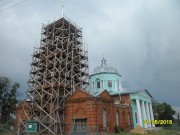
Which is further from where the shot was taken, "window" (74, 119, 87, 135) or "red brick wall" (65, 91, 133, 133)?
"window" (74, 119, 87, 135)

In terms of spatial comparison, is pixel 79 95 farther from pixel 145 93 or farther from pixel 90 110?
pixel 145 93

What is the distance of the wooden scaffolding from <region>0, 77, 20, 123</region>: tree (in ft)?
19.9

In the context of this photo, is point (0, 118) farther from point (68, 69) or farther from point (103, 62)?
point (103, 62)

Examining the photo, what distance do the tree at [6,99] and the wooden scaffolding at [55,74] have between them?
19.9 ft

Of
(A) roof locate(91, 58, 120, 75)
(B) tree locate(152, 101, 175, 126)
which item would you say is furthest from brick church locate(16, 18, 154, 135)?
(B) tree locate(152, 101, 175, 126)

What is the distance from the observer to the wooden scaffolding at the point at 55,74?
2855cm

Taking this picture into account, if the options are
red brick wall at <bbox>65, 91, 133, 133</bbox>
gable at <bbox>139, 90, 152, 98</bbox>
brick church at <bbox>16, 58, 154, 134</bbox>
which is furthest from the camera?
gable at <bbox>139, 90, 152, 98</bbox>

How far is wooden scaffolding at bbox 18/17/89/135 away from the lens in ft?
93.7

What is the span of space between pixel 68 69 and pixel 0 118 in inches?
639

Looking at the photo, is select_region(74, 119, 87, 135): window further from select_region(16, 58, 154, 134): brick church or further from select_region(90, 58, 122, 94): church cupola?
Result: select_region(90, 58, 122, 94): church cupola

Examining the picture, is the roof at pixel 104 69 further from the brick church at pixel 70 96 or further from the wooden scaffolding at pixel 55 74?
the wooden scaffolding at pixel 55 74

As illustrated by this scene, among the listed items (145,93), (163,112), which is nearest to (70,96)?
(145,93)

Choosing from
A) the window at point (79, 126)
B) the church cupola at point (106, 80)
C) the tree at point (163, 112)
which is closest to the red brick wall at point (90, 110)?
the window at point (79, 126)

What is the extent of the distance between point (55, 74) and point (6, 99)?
12561mm
